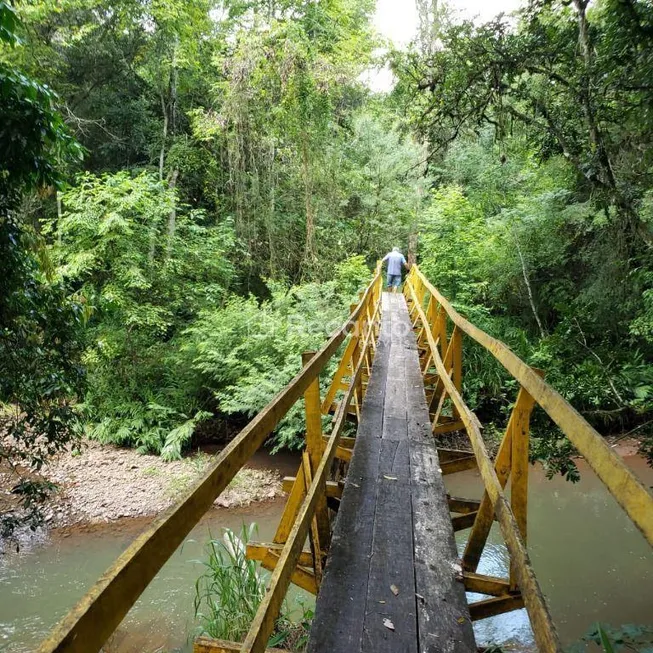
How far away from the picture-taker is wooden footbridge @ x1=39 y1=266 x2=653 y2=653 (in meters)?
1.04

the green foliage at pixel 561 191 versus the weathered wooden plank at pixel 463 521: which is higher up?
the green foliage at pixel 561 191

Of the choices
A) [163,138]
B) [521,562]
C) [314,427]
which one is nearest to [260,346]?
[314,427]

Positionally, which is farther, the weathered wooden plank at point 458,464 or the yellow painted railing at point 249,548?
the weathered wooden plank at point 458,464

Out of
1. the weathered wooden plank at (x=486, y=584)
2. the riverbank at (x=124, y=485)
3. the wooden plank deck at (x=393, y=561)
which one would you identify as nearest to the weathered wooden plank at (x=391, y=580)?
the wooden plank deck at (x=393, y=561)

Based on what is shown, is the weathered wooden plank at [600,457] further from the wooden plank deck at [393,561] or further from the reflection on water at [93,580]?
the reflection on water at [93,580]

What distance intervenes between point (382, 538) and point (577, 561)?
5624 millimetres

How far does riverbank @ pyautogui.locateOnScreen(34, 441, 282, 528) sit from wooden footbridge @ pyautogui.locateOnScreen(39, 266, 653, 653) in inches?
232

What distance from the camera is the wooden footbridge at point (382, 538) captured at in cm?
104

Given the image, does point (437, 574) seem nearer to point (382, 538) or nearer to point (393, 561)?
point (393, 561)

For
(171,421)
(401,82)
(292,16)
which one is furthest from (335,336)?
(292,16)

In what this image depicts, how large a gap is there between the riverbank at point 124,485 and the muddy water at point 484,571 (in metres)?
0.37

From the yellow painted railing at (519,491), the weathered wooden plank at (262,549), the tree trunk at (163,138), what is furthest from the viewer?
the tree trunk at (163,138)

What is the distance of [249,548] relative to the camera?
2586mm

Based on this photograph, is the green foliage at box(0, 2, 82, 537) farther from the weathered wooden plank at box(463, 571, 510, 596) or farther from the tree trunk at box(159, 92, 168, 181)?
the tree trunk at box(159, 92, 168, 181)
